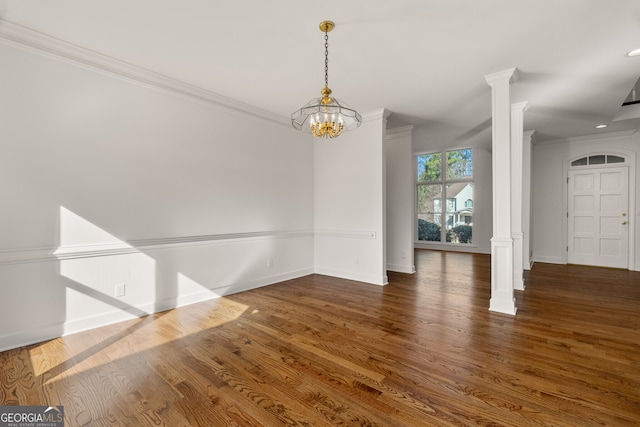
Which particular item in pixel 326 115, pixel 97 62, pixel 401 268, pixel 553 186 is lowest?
pixel 401 268

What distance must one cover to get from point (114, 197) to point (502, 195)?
4.31 meters

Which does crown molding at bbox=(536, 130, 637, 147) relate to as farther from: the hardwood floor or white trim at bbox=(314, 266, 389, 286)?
white trim at bbox=(314, 266, 389, 286)

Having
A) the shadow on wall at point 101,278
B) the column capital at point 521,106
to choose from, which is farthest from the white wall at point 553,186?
the shadow on wall at point 101,278

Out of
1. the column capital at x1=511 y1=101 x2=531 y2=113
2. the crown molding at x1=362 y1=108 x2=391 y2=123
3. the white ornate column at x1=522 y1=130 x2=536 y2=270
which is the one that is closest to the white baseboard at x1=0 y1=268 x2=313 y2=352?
the crown molding at x1=362 y1=108 x2=391 y2=123

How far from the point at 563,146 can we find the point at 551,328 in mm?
5324

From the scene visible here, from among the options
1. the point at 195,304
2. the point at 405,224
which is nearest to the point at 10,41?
the point at 195,304

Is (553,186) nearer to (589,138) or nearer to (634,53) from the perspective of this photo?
(589,138)

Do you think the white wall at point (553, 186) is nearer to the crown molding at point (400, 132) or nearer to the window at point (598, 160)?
the window at point (598, 160)

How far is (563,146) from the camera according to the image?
21.0 ft

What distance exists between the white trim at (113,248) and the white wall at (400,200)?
2.64m

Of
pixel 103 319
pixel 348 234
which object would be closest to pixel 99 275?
pixel 103 319

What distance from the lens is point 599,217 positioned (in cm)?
609

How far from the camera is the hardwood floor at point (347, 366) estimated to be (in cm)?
173

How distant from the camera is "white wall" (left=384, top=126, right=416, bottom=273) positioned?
18.3 ft
